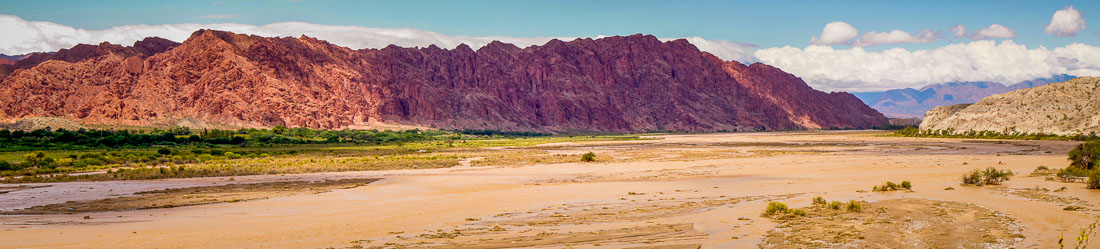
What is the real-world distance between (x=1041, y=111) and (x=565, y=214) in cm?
8745

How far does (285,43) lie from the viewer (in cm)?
15775

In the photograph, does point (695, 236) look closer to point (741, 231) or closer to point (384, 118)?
point (741, 231)

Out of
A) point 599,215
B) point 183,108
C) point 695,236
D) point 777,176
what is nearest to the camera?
point 695,236

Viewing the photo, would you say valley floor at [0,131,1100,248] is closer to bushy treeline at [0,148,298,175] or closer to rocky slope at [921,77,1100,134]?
bushy treeline at [0,148,298,175]

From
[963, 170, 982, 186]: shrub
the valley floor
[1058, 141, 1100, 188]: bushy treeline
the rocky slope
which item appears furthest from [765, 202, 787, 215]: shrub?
the rocky slope

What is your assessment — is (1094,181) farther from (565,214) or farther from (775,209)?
(565,214)

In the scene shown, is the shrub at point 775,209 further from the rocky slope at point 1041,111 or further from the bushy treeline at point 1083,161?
the rocky slope at point 1041,111

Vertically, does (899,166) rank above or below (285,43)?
below

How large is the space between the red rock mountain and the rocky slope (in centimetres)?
8487

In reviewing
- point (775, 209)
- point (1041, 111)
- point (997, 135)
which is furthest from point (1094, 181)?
point (1041, 111)

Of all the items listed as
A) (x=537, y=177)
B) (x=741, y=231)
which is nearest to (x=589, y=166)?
(x=537, y=177)

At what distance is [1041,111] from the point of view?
86.2 metres

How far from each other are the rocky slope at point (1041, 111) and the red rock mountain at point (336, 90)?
84.9 m

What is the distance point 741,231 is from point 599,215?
420cm
